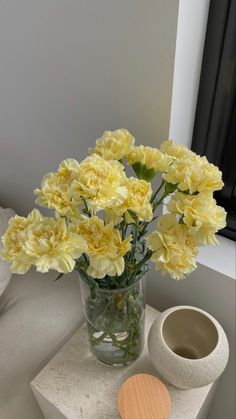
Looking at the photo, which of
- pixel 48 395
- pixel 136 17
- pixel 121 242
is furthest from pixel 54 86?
pixel 48 395

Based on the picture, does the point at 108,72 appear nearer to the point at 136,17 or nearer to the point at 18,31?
the point at 136,17

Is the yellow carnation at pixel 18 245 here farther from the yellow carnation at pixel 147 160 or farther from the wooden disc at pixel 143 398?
the wooden disc at pixel 143 398

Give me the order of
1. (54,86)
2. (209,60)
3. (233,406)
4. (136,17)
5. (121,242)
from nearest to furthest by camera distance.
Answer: (121,242) → (136,17) → (209,60) → (54,86) → (233,406)

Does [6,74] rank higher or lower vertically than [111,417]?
higher

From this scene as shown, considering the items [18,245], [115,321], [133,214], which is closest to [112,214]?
[133,214]

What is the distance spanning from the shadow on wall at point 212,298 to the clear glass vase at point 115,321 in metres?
0.17

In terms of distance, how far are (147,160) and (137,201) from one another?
10 centimetres

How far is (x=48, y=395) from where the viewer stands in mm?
782

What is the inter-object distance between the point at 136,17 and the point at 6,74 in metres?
0.43

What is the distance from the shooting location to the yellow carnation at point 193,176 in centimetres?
52

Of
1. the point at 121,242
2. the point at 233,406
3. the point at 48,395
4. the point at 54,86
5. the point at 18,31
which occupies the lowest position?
the point at 233,406

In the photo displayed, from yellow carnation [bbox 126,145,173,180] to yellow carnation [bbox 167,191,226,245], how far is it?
6cm

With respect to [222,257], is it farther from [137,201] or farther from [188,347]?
[137,201]

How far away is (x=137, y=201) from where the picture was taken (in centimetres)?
50
